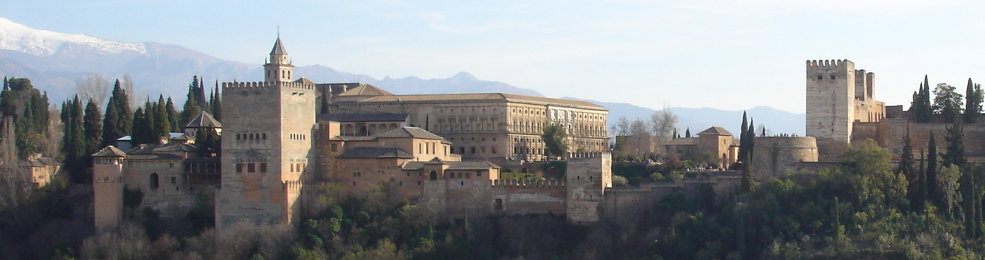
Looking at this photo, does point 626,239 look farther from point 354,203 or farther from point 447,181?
point 354,203

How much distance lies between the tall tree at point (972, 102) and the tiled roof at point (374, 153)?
22774mm

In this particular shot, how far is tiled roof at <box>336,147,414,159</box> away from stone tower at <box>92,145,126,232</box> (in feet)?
27.7

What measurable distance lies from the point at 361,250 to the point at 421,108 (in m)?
18.6

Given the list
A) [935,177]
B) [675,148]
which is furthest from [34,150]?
[935,177]

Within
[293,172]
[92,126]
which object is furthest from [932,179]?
[92,126]

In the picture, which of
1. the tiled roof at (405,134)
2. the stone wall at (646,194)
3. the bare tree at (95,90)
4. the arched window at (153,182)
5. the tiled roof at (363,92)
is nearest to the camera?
the stone wall at (646,194)

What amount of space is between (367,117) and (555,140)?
28.7 feet

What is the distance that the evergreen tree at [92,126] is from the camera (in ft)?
191

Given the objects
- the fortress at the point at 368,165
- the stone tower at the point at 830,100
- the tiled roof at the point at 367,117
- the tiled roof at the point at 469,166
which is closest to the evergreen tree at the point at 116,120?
the fortress at the point at 368,165

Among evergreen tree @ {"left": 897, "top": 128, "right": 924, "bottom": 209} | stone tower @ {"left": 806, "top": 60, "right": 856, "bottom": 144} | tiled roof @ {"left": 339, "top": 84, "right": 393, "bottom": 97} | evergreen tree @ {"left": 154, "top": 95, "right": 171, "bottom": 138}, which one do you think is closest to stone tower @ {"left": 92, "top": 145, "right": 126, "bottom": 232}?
evergreen tree @ {"left": 154, "top": 95, "right": 171, "bottom": 138}

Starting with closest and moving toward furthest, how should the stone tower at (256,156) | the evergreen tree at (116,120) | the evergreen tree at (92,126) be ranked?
1. the stone tower at (256,156)
2. the evergreen tree at (92,126)
3. the evergreen tree at (116,120)

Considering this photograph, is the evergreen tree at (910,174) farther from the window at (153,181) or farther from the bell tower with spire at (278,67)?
the window at (153,181)

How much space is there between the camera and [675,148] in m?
61.2

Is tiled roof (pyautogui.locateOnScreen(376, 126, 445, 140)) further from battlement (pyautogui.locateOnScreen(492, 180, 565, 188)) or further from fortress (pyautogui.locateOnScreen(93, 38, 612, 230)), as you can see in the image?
battlement (pyautogui.locateOnScreen(492, 180, 565, 188))
